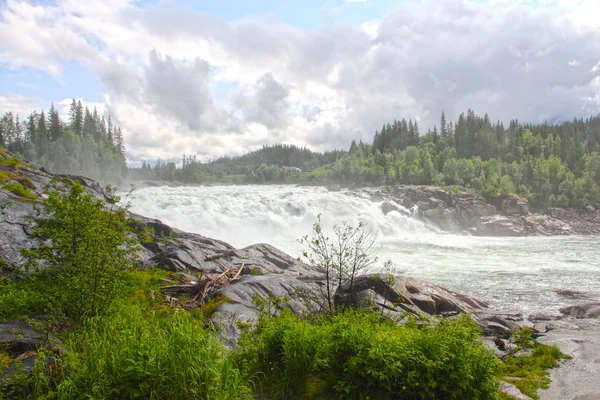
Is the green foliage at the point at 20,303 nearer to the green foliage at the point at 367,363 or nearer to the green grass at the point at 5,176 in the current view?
the green foliage at the point at 367,363

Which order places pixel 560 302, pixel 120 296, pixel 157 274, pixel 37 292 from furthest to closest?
pixel 560 302
pixel 157 274
pixel 37 292
pixel 120 296

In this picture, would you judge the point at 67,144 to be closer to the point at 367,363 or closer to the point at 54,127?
the point at 54,127

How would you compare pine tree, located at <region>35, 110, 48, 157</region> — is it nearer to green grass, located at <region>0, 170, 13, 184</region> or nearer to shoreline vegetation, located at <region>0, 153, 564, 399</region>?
green grass, located at <region>0, 170, 13, 184</region>

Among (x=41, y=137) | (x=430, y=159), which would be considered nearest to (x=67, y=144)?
(x=41, y=137)

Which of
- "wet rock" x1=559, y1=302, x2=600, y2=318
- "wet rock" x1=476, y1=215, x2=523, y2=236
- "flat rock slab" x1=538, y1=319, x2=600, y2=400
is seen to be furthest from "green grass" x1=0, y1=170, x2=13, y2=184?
"wet rock" x1=476, y1=215, x2=523, y2=236

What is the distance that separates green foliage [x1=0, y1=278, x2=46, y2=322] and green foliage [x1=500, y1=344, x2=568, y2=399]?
925 cm

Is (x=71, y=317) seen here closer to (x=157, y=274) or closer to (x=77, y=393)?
(x=77, y=393)

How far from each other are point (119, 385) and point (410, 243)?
123 ft

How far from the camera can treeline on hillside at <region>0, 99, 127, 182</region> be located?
8169cm

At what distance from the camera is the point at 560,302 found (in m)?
17.4

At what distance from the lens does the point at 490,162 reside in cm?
9356

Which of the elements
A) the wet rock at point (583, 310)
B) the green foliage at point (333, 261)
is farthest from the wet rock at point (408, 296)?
the wet rock at point (583, 310)

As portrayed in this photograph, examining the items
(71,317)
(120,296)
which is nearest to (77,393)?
(71,317)

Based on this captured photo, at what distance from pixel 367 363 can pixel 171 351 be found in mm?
2728
